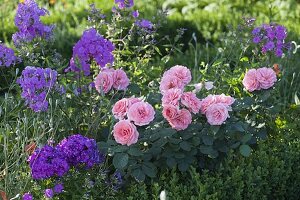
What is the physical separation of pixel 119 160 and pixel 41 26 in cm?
91

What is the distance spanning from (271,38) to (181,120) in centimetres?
101

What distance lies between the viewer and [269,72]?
358 centimetres

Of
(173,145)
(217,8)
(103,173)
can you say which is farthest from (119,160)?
(217,8)

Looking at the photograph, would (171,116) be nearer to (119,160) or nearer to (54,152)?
(119,160)

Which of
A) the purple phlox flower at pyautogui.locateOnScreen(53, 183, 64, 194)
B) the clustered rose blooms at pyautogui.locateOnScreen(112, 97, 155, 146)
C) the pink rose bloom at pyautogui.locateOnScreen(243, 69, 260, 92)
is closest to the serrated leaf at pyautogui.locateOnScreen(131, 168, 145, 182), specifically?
the clustered rose blooms at pyautogui.locateOnScreen(112, 97, 155, 146)

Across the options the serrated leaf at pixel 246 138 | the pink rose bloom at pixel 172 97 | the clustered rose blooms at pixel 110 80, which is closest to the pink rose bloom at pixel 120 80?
the clustered rose blooms at pixel 110 80

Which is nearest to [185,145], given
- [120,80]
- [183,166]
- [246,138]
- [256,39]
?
[183,166]

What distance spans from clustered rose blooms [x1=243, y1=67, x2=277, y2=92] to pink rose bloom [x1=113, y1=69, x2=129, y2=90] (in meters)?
0.60

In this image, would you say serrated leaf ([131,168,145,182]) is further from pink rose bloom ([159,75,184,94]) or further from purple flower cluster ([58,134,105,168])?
pink rose bloom ([159,75,184,94])

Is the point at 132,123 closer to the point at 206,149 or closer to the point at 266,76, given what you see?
the point at 206,149

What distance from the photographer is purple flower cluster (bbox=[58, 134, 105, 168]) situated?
3064 mm

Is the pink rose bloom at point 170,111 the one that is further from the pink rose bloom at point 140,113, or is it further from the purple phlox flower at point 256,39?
the purple phlox flower at point 256,39

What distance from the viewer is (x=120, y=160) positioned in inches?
125

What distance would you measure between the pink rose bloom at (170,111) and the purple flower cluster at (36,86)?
52 cm
